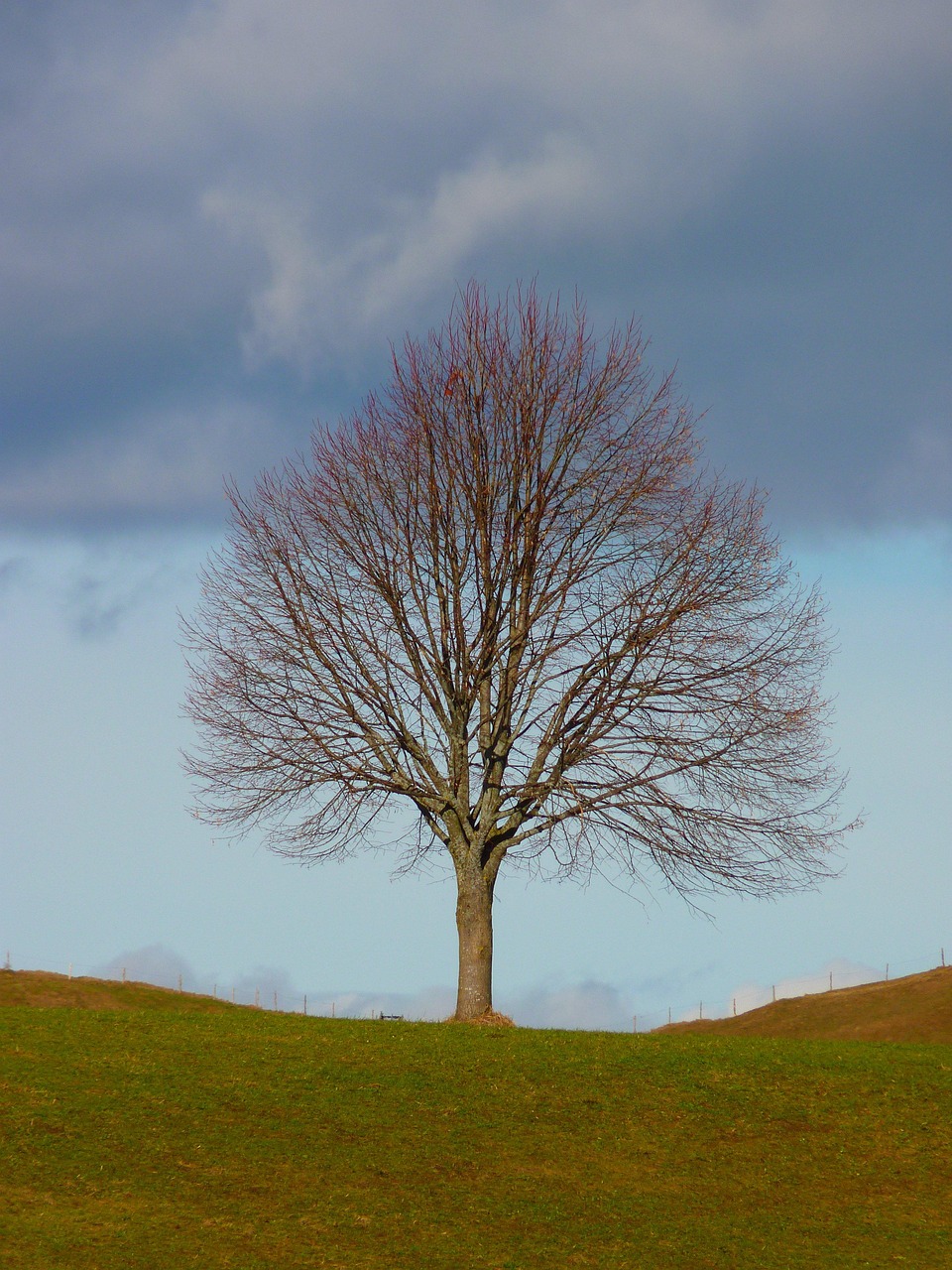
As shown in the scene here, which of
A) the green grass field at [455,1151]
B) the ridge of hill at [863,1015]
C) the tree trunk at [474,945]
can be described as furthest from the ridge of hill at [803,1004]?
the green grass field at [455,1151]

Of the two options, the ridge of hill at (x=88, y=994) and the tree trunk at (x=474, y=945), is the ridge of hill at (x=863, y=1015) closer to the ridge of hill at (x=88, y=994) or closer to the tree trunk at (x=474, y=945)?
the tree trunk at (x=474, y=945)

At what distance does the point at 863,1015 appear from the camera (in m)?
37.1

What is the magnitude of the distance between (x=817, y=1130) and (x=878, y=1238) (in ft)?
9.49

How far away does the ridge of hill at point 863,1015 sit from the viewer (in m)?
34.5

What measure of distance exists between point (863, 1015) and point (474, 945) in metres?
19.6

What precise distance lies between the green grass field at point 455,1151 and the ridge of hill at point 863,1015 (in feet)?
49.9

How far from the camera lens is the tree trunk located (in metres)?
23.0

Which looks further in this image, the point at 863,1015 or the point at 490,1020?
the point at 863,1015

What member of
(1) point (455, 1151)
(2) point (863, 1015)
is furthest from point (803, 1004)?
(1) point (455, 1151)

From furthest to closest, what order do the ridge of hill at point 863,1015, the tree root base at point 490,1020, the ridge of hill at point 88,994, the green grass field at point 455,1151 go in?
the ridge of hill at point 863,1015 < the ridge of hill at point 88,994 < the tree root base at point 490,1020 < the green grass field at point 455,1151

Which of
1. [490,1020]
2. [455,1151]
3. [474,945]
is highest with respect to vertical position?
[474,945]

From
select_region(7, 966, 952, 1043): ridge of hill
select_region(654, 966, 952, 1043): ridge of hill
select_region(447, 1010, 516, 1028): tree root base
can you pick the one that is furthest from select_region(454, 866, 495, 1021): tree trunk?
select_region(654, 966, 952, 1043): ridge of hill

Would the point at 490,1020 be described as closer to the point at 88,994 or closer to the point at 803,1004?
the point at 88,994

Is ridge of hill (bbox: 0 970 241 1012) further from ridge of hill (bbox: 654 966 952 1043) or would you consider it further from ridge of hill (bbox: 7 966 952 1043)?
ridge of hill (bbox: 654 966 952 1043)
